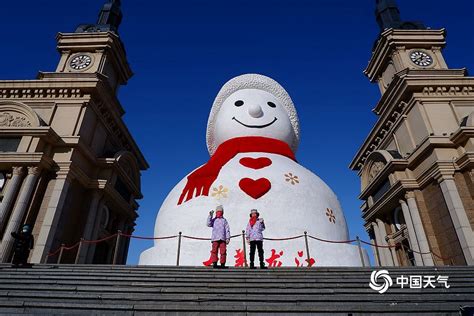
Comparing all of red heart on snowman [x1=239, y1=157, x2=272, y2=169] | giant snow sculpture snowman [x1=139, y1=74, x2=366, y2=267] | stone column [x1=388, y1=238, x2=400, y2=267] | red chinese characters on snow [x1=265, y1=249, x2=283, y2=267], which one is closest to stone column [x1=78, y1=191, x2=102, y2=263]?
giant snow sculpture snowman [x1=139, y1=74, x2=366, y2=267]

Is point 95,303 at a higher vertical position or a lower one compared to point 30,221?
lower

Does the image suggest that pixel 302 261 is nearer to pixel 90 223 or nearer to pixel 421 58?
pixel 90 223

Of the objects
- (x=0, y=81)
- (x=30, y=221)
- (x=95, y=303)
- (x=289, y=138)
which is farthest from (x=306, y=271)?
(x=0, y=81)

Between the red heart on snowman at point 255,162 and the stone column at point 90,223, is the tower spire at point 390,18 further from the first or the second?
the stone column at point 90,223

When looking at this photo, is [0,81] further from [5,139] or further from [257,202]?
[257,202]

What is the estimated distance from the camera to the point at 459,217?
1222 cm

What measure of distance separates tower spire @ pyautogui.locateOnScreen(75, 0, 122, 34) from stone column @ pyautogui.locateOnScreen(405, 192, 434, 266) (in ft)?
62.8

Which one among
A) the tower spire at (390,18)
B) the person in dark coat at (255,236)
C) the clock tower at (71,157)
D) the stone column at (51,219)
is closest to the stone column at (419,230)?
the person in dark coat at (255,236)

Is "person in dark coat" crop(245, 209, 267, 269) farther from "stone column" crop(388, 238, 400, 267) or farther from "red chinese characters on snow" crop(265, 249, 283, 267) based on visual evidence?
"stone column" crop(388, 238, 400, 267)

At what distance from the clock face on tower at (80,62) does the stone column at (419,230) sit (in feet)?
60.2

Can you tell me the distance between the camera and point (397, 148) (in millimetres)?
17234

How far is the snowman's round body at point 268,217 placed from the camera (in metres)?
8.84

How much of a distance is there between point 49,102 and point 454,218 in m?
18.7

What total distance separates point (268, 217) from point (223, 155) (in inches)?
134
